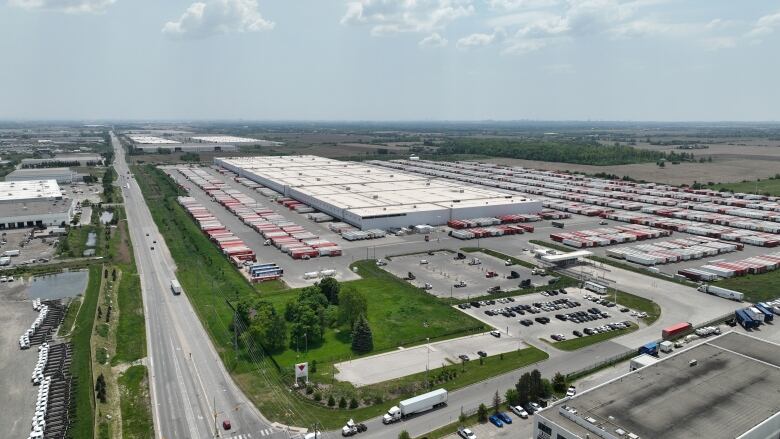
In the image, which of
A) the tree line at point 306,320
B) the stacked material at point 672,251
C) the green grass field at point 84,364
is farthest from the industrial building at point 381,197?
the green grass field at point 84,364

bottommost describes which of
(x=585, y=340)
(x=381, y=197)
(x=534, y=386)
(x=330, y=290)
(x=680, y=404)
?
(x=585, y=340)

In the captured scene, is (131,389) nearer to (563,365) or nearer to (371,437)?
(371,437)

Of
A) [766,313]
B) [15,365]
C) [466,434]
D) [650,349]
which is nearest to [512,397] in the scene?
[466,434]

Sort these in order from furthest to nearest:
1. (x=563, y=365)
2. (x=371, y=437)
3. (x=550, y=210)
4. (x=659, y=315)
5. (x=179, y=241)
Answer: (x=550, y=210) → (x=179, y=241) → (x=659, y=315) → (x=563, y=365) → (x=371, y=437)

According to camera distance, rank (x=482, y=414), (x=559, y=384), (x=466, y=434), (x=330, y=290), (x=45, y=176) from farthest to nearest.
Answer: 1. (x=45, y=176)
2. (x=330, y=290)
3. (x=559, y=384)
4. (x=482, y=414)
5. (x=466, y=434)

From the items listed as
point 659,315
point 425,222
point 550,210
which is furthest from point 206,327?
point 550,210

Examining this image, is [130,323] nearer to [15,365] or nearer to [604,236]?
[15,365]
